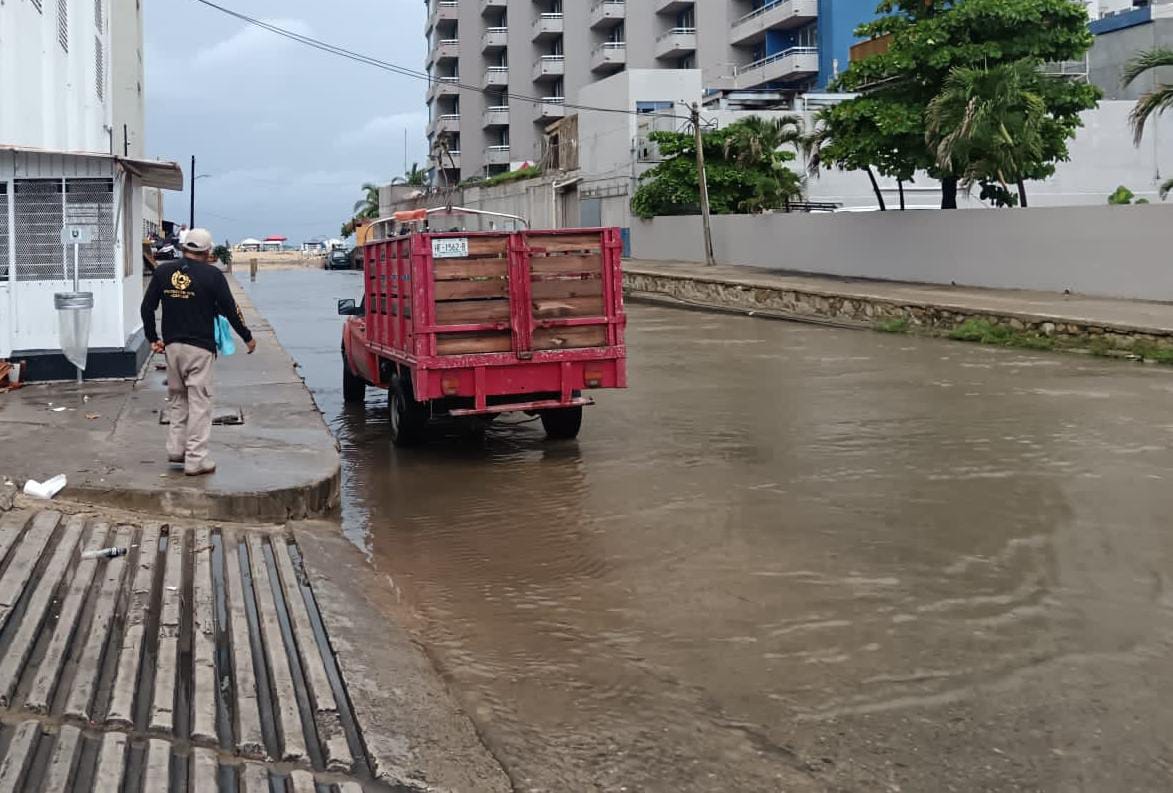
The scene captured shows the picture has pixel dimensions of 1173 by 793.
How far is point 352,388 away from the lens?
15.1m

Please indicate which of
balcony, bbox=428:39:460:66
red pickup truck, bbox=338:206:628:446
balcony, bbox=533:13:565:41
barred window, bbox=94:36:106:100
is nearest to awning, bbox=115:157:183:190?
barred window, bbox=94:36:106:100

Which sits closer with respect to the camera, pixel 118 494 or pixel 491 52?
pixel 118 494

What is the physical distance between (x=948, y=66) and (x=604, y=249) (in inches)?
750

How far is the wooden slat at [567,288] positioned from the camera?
10891 mm

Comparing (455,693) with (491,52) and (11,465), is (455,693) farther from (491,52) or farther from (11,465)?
(491,52)

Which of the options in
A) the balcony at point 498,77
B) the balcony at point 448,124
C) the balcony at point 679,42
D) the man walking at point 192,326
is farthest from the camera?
the balcony at point 448,124

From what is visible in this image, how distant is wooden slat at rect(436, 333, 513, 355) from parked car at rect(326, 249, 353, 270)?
200 ft

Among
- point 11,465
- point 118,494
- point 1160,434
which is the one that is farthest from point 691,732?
point 1160,434

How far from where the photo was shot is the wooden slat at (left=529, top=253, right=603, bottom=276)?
35.7ft

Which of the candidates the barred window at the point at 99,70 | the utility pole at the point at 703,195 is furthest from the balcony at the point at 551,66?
the barred window at the point at 99,70

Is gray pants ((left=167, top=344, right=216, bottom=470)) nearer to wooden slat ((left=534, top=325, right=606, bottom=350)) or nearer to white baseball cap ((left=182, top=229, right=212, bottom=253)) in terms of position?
white baseball cap ((left=182, top=229, right=212, bottom=253))

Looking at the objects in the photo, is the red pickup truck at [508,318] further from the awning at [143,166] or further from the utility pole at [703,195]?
the utility pole at [703,195]

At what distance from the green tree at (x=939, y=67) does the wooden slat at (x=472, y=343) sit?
60.7ft

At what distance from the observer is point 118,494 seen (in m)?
8.05
